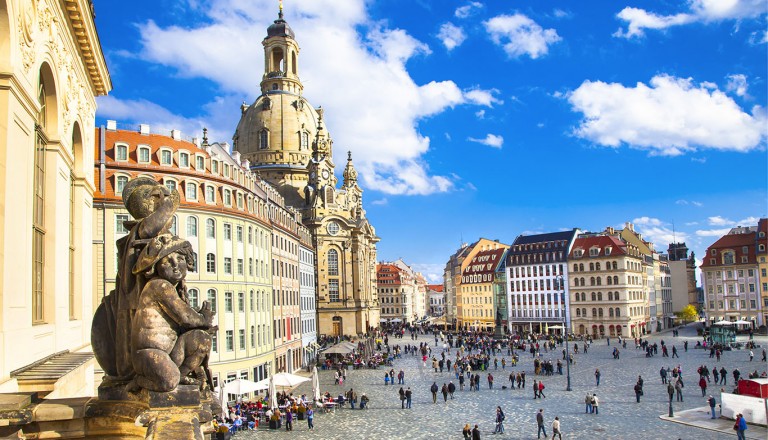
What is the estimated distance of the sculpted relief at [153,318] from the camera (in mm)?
6984

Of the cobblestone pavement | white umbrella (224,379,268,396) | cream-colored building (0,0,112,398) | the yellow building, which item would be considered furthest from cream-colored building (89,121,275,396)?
the yellow building

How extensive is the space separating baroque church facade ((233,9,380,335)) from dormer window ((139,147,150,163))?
5524 centimetres

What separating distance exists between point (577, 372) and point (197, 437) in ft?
165

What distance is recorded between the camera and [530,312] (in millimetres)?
106688

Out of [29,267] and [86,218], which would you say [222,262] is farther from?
[29,267]

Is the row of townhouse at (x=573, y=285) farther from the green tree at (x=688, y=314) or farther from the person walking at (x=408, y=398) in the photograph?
the person walking at (x=408, y=398)

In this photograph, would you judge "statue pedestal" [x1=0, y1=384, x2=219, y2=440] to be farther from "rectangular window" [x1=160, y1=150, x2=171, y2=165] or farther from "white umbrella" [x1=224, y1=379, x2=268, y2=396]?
"rectangular window" [x1=160, y1=150, x2=171, y2=165]

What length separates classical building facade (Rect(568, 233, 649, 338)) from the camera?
93.4m

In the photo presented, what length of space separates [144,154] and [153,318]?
3586 cm

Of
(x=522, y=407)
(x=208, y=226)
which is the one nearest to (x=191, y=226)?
(x=208, y=226)

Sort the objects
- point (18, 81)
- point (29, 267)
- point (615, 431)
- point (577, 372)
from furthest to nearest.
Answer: point (577, 372) < point (615, 431) < point (29, 267) < point (18, 81)

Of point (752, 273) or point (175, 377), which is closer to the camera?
point (175, 377)

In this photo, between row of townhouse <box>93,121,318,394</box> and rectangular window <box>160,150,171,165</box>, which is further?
rectangular window <box>160,150,171,165</box>

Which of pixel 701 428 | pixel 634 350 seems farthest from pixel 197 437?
pixel 634 350
